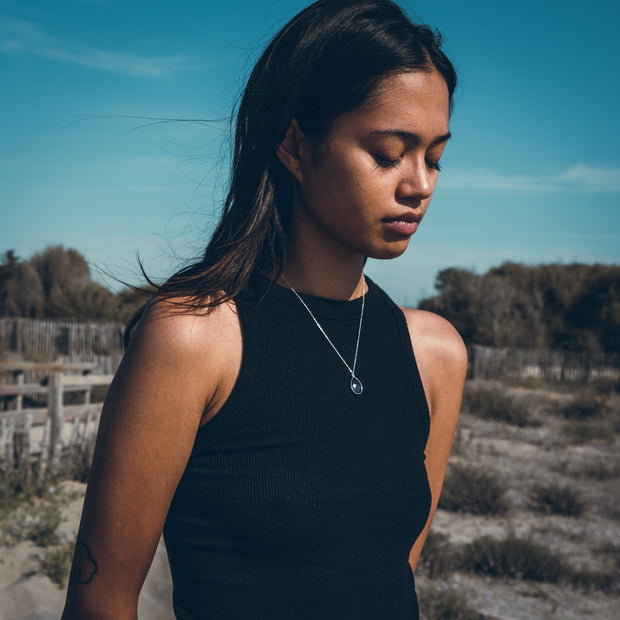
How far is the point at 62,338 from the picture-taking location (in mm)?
22719

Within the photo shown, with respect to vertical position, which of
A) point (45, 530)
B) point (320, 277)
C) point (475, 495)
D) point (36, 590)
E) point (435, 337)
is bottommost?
point (475, 495)

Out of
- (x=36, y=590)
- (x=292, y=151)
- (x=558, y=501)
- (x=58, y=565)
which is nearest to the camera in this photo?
(x=292, y=151)

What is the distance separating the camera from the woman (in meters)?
1.11

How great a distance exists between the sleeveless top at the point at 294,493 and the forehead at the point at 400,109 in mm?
391

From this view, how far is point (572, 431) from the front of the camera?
41.0 feet

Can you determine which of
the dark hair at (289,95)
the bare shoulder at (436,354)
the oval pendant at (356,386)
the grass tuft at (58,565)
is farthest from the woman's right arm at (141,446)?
the grass tuft at (58,565)

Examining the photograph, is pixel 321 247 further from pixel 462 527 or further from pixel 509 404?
pixel 509 404

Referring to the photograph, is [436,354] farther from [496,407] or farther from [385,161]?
[496,407]

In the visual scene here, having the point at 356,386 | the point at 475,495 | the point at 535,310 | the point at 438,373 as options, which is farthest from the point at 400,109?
the point at 535,310

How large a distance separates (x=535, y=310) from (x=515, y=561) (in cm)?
2475

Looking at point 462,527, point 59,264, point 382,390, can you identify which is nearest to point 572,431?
point 462,527

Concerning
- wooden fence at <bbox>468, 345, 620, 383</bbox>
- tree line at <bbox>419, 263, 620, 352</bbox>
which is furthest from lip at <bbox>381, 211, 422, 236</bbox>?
tree line at <bbox>419, 263, 620, 352</bbox>

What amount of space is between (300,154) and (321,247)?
0.21 m

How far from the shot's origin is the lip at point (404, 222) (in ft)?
4.15
